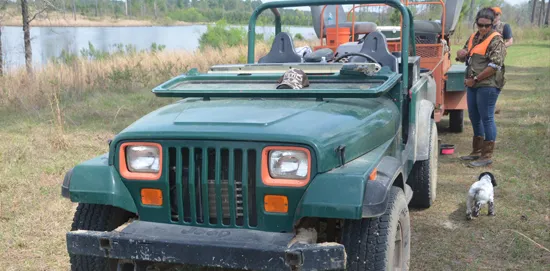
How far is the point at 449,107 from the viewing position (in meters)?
8.04

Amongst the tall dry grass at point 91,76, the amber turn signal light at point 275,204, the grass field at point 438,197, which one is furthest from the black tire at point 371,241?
the tall dry grass at point 91,76

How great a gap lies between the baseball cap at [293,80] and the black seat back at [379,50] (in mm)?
895

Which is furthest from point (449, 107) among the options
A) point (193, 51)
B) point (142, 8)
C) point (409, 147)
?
point (142, 8)

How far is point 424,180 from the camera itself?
4992 millimetres

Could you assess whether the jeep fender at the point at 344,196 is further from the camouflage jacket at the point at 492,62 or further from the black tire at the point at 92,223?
the camouflage jacket at the point at 492,62

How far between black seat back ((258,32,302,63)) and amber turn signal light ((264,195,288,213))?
2.41m

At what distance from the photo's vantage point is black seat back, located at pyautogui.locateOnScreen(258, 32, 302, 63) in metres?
5.04

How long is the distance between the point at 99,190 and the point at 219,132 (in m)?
0.73

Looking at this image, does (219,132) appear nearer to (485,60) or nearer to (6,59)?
(485,60)

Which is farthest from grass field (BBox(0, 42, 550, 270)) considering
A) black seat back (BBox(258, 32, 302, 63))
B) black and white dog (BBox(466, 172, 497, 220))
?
black seat back (BBox(258, 32, 302, 63))

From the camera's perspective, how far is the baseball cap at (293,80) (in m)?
3.71

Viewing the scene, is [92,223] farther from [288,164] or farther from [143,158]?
[288,164]

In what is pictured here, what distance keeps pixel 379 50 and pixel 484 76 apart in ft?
7.68

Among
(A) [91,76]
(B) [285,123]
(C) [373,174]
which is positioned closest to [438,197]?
(C) [373,174]
